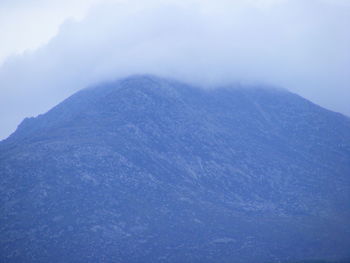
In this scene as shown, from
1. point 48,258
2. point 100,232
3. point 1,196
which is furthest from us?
point 1,196

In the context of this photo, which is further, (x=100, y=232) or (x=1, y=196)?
(x=1, y=196)

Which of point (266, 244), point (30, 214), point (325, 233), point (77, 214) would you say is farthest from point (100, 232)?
point (325, 233)

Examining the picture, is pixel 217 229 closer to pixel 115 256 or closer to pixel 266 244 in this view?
pixel 266 244

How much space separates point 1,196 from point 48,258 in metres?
37.4

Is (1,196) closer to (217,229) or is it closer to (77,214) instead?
(77,214)

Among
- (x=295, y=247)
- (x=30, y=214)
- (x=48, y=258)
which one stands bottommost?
(x=295, y=247)

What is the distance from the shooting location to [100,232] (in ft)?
610

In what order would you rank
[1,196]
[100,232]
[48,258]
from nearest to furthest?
[48,258]
[100,232]
[1,196]

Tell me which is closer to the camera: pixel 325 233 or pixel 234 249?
pixel 234 249

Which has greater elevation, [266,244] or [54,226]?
[54,226]

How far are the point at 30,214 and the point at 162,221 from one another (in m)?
45.6

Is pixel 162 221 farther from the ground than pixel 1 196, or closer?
closer

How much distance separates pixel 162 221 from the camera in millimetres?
197500

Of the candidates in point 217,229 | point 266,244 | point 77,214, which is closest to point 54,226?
point 77,214
